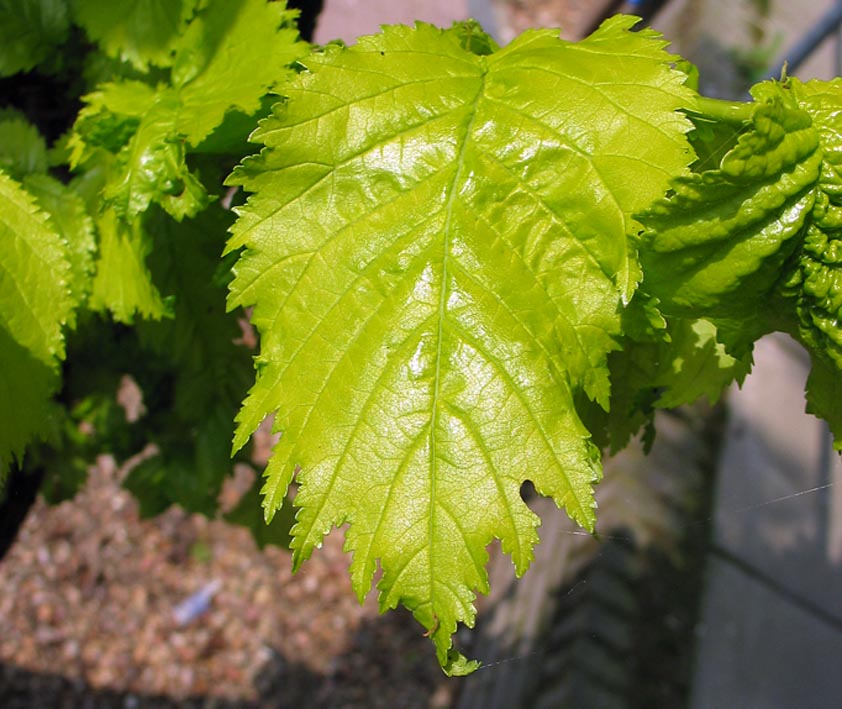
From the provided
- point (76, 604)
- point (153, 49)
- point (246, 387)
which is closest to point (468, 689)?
point (76, 604)

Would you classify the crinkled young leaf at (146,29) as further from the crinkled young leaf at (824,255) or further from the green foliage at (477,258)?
the crinkled young leaf at (824,255)

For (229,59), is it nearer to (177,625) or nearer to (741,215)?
(741,215)

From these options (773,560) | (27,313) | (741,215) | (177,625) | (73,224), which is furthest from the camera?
(773,560)

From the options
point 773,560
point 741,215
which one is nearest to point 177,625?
point 773,560

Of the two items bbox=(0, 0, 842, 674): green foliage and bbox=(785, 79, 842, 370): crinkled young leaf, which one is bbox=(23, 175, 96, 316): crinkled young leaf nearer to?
bbox=(0, 0, 842, 674): green foliage

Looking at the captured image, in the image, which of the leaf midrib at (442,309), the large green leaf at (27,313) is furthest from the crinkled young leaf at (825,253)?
the large green leaf at (27,313)
